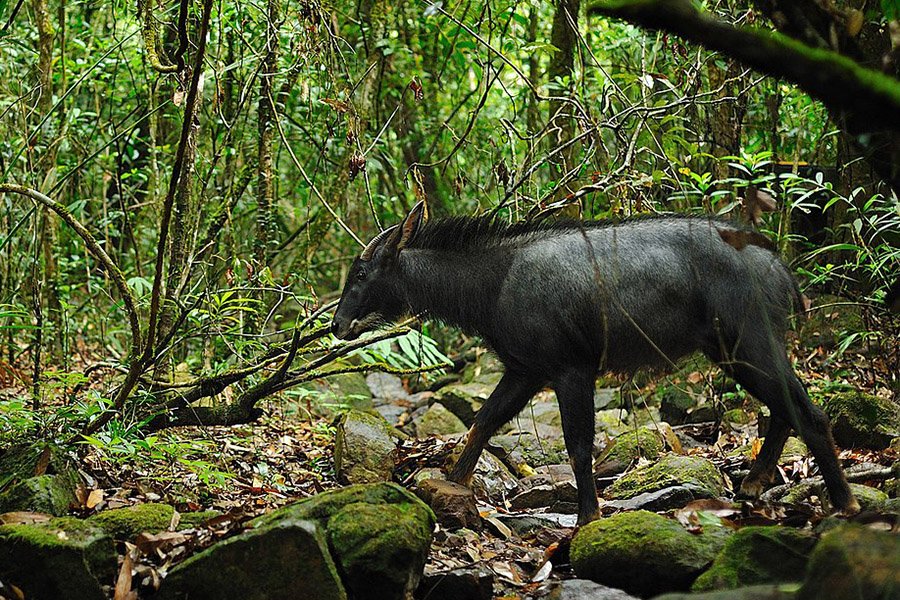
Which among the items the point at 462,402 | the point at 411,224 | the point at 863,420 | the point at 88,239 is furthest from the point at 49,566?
the point at 462,402

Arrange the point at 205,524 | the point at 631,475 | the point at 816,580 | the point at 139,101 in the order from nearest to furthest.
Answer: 1. the point at 816,580
2. the point at 205,524
3. the point at 631,475
4. the point at 139,101

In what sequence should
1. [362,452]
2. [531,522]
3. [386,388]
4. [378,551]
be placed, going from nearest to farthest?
[378,551]
[531,522]
[362,452]
[386,388]

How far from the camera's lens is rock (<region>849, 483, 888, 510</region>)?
5582 millimetres

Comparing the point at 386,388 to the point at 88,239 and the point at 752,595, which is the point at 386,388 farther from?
the point at 752,595

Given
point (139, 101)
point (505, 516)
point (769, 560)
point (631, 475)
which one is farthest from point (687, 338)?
point (139, 101)

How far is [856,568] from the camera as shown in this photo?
326cm

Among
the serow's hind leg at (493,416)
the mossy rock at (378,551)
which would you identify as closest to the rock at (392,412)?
the serow's hind leg at (493,416)

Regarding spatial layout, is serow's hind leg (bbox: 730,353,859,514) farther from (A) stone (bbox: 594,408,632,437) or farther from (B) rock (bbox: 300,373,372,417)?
(B) rock (bbox: 300,373,372,417)

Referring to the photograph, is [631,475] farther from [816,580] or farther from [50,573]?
[50,573]

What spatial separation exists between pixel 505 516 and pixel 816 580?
10.2 feet

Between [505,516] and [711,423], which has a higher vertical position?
[505,516]

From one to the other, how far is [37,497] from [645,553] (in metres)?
3.32

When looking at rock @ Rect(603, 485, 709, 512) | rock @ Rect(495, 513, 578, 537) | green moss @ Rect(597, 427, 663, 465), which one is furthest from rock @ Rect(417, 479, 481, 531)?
green moss @ Rect(597, 427, 663, 465)

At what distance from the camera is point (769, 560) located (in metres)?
4.07
